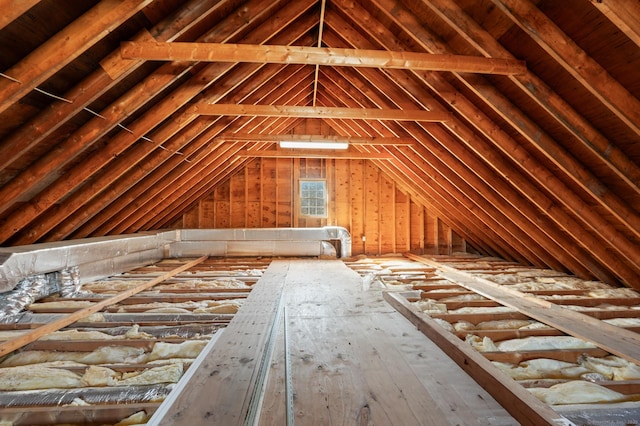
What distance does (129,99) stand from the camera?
307 centimetres

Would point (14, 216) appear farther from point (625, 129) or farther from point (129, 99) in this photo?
point (625, 129)

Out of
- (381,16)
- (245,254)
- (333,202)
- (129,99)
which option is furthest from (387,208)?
(129,99)

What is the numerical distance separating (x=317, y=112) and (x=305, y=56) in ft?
4.41

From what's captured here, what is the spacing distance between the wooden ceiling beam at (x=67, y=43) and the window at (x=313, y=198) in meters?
6.55

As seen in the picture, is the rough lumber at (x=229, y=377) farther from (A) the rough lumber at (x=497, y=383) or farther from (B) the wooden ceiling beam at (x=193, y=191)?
(B) the wooden ceiling beam at (x=193, y=191)

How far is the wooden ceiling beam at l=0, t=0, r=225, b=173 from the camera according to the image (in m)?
2.59

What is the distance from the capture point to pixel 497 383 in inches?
54.6

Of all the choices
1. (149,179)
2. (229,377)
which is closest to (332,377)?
(229,377)

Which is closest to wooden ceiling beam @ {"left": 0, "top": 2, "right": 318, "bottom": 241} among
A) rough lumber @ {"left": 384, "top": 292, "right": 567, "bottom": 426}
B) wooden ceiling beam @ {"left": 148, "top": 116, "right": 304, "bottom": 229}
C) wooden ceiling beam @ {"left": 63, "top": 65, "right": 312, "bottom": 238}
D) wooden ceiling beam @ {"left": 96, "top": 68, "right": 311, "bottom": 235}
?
wooden ceiling beam @ {"left": 63, "top": 65, "right": 312, "bottom": 238}

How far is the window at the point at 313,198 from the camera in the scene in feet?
28.5

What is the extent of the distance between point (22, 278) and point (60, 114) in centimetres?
168

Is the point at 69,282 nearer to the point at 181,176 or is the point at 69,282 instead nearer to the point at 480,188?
the point at 181,176

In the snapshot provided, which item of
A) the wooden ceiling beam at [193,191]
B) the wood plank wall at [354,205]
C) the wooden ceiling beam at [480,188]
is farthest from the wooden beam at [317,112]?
the wood plank wall at [354,205]

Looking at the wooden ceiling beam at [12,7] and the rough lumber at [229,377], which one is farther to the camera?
the wooden ceiling beam at [12,7]
